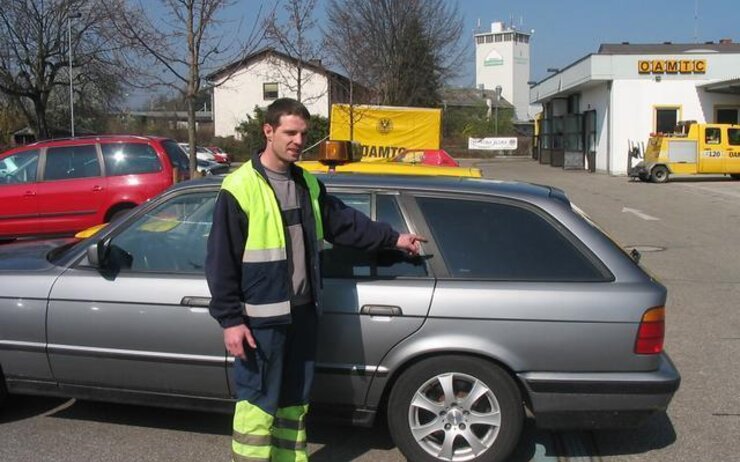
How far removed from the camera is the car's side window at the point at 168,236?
3973 millimetres

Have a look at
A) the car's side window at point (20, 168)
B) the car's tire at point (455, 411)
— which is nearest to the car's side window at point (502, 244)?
the car's tire at point (455, 411)

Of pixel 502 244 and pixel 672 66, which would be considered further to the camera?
pixel 672 66

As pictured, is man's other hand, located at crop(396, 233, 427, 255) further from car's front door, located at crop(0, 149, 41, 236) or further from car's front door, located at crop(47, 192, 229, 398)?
car's front door, located at crop(0, 149, 41, 236)

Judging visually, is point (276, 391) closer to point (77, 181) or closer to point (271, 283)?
point (271, 283)

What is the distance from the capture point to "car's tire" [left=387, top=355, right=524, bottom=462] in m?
3.54

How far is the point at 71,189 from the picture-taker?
1063 cm

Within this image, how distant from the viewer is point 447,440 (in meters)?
3.62

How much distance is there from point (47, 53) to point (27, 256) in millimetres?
32397

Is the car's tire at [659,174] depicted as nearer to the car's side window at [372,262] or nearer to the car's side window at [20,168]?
the car's side window at [20,168]

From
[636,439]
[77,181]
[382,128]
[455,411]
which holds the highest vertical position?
[382,128]

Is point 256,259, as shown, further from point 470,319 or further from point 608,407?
point 608,407

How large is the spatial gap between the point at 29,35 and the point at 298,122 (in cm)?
3423

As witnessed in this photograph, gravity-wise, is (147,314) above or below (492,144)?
below

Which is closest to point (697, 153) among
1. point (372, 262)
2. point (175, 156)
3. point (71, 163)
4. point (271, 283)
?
point (175, 156)
